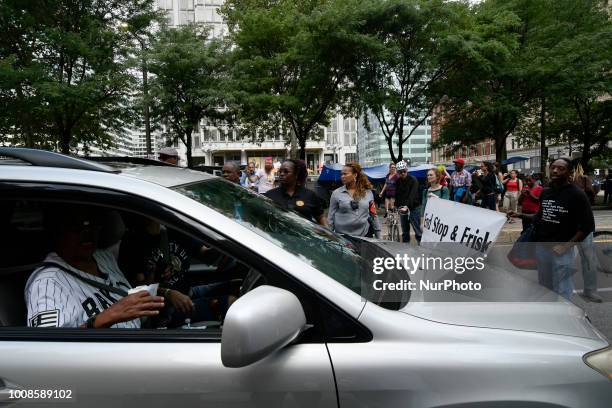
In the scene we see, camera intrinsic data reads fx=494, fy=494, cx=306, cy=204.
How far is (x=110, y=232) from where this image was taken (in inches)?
99.6

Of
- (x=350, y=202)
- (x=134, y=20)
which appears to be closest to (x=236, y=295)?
(x=350, y=202)

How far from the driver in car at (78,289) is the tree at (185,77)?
16503 mm

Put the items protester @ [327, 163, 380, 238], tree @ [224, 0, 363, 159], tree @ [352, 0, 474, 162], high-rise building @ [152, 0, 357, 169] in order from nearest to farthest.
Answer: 1. protester @ [327, 163, 380, 238]
2. tree @ [224, 0, 363, 159]
3. tree @ [352, 0, 474, 162]
4. high-rise building @ [152, 0, 357, 169]

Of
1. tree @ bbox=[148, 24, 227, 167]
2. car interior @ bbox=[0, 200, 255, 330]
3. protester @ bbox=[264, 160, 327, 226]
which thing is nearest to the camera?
car interior @ bbox=[0, 200, 255, 330]

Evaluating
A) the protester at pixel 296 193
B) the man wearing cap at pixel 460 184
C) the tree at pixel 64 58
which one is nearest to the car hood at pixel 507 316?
the protester at pixel 296 193

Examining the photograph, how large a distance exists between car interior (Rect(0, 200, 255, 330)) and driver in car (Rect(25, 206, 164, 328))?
9cm

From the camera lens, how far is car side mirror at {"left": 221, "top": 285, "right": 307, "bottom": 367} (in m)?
1.42

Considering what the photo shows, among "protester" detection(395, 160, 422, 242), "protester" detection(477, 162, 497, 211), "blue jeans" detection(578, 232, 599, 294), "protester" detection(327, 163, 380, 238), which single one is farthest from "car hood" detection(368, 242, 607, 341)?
"protester" detection(477, 162, 497, 211)

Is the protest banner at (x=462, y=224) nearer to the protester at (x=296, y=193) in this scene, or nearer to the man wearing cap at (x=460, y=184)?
the protester at (x=296, y=193)

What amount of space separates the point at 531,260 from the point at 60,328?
3.00 meters

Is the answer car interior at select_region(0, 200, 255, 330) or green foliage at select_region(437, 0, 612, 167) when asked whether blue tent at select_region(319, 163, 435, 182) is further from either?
car interior at select_region(0, 200, 255, 330)

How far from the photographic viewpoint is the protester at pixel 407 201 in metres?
9.65

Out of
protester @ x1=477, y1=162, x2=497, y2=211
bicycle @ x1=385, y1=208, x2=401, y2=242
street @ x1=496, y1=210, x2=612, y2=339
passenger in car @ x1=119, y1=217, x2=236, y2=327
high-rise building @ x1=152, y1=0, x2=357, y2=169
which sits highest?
high-rise building @ x1=152, y1=0, x2=357, y2=169

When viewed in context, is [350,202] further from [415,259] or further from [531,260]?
[415,259]
